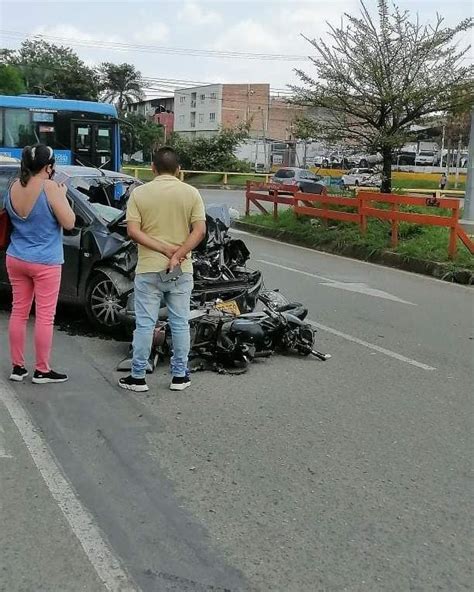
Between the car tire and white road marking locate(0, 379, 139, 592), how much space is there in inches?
87.2

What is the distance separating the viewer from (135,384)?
5.66 metres

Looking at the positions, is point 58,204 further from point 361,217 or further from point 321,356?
point 361,217

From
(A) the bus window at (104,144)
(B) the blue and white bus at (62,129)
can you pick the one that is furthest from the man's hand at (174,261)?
(A) the bus window at (104,144)

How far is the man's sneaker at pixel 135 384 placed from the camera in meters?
5.64

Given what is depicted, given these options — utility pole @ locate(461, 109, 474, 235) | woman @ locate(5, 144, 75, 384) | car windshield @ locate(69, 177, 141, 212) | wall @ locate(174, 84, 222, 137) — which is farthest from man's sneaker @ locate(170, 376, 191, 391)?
wall @ locate(174, 84, 222, 137)

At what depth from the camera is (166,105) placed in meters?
130

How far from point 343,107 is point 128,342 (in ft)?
36.0

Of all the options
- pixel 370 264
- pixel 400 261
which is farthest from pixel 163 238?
pixel 370 264

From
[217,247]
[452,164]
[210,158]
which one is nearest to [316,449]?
[217,247]

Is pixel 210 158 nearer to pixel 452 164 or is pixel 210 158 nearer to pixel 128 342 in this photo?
pixel 452 164

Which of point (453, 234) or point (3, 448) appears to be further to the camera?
point (453, 234)

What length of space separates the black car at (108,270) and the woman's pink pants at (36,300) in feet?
4.73

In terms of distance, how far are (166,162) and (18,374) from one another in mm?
2047

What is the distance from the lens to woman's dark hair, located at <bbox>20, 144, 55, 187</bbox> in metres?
5.40
